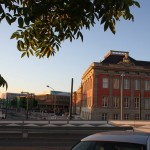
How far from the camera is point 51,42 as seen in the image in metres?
5.66

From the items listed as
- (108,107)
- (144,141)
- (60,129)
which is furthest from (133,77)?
(144,141)

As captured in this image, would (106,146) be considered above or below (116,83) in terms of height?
below

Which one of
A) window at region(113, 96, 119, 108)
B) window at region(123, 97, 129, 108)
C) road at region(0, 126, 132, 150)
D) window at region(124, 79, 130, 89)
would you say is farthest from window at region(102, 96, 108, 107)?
road at region(0, 126, 132, 150)

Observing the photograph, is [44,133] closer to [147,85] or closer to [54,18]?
[54,18]

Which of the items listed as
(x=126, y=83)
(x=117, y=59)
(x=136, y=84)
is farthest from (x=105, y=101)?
(x=117, y=59)

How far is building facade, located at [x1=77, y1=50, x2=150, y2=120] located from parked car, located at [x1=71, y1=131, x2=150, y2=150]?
73.0 metres

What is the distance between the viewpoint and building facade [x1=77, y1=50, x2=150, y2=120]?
261ft

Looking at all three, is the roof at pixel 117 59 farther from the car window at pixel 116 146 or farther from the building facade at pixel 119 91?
the car window at pixel 116 146

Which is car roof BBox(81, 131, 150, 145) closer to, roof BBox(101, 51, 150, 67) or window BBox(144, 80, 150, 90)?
window BBox(144, 80, 150, 90)

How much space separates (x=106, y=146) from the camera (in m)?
5.80

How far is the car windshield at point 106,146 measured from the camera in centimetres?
552

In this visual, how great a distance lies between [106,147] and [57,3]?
2513 millimetres

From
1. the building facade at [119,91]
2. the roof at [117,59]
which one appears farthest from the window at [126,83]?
the roof at [117,59]

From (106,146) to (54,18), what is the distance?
7.45 ft
